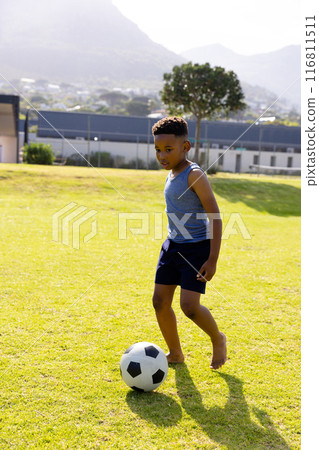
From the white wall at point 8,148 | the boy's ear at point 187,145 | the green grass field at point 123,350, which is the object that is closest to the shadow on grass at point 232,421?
the green grass field at point 123,350

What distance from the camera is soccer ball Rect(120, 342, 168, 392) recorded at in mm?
2895

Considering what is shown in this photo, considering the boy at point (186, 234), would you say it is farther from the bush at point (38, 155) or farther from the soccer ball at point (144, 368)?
the bush at point (38, 155)

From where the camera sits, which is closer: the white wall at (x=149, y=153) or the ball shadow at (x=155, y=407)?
the ball shadow at (x=155, y=407)

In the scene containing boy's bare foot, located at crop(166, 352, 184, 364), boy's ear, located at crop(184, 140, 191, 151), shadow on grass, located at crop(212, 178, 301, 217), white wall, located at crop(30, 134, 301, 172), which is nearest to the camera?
boy's ear, located at crop(184, 140, 191, 151)

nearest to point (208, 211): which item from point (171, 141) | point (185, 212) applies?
point (185, 212)

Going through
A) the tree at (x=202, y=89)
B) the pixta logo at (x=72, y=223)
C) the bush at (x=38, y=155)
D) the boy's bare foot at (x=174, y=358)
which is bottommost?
the boy's bare foot at (x=174, y=358)

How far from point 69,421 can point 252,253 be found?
6.27 meters

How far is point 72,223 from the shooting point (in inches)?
425

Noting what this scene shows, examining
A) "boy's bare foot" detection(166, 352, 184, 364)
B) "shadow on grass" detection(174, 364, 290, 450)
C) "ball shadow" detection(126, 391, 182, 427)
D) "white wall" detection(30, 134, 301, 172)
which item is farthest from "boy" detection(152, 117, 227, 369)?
"white wall" detection(30, 134, 301, 172)

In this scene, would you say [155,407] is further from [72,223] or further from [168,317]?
[72,223]

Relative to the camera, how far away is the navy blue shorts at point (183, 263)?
314 cm

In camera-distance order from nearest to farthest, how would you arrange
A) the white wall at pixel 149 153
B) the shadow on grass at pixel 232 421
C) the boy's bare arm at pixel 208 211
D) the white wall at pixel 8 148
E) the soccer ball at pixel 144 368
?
the shadow on grass at pixel 232 421 < the soccer ball at pixel 144 368 < the boy's bare arm at pixel 208 211 < the white wall at pixel 8 148 < the white wall at pixel 149 153

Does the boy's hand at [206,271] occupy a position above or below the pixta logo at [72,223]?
above

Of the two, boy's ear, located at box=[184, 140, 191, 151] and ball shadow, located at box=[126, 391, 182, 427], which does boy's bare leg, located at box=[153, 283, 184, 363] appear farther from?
boy's ear, located at box=[184, 140, 191, 151]
